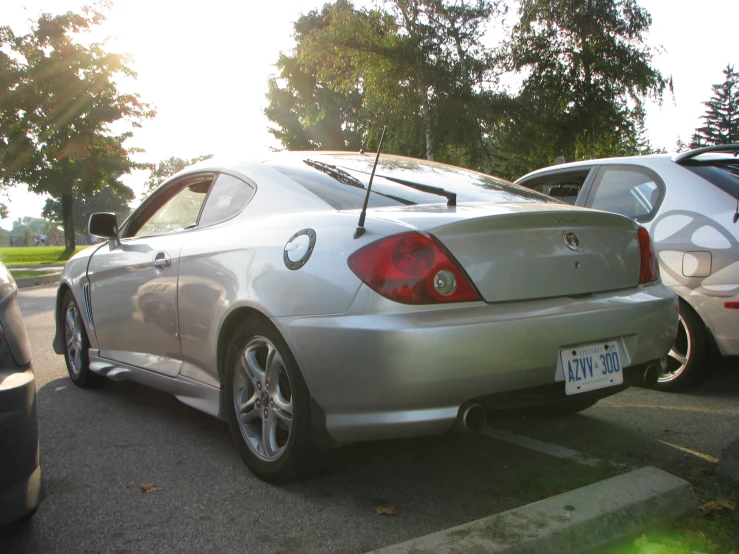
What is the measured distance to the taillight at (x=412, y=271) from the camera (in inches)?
107

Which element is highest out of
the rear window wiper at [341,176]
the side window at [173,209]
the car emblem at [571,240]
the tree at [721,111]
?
the tree at [721,111]

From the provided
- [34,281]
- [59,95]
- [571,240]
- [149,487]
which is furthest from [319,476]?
[59,95]

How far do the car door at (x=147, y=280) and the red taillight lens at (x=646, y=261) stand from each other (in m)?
2.21

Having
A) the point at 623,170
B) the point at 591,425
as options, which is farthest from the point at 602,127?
the point at 591,425

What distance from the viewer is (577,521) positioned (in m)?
2.49

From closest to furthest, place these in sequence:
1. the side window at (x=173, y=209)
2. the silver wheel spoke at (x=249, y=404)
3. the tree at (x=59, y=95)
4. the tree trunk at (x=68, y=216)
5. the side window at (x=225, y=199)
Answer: the silver wheel spoke at (x=249, y=404) < the side window at (x=225, y=199) < the side window at (x=173, y=209) < the tree at (x=59, y=95) < the tree trunk at (x=68, y=216)

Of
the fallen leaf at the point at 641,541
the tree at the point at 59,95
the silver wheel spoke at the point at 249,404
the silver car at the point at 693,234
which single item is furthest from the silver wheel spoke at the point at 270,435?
the tree at the point at 59,95

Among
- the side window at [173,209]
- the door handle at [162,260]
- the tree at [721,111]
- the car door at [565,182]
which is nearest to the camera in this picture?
the door handle at [162,260]

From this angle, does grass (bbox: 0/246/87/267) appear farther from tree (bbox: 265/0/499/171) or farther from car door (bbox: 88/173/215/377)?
car door (bbox: 88/173/215/377)

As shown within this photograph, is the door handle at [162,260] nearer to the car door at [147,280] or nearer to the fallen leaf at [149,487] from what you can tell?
the car door at [147,280]

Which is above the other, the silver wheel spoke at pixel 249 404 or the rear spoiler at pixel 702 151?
the rear spoiler at pixel 702 151

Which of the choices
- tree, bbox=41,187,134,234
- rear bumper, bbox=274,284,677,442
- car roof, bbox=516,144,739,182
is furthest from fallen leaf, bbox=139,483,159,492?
tree, bbox=41,187,134,234

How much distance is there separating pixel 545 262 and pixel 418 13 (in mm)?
27301

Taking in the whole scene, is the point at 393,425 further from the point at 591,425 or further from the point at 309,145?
the point at 309,145
